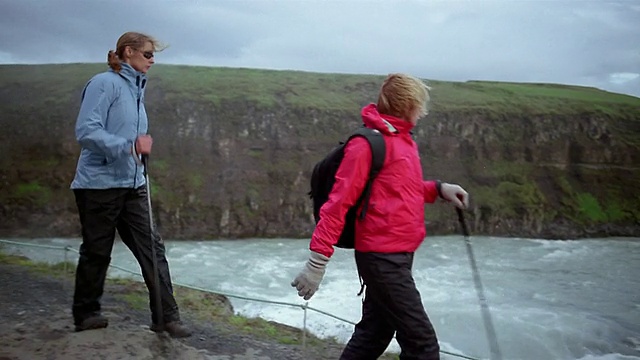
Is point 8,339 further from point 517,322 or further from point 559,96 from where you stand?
point 559,96

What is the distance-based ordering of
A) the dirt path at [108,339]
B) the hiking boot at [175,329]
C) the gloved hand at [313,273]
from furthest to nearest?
1. the hiking boot at [175,329]
2. the dirt path at [108,339]
3. the gloved hand at [313,273]

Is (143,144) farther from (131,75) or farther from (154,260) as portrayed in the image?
(154,260)

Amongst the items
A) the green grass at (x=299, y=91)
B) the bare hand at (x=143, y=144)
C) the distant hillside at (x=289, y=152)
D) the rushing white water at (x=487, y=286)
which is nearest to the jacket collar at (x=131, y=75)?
the bare hand at (x=143, y=144)

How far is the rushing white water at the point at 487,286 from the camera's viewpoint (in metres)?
14.1

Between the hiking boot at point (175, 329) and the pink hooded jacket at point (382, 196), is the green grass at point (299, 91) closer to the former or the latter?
the hiking boot at point (175, 329)

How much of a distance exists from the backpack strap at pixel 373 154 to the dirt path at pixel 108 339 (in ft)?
7.51

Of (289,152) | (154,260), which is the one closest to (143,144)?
(154,260)

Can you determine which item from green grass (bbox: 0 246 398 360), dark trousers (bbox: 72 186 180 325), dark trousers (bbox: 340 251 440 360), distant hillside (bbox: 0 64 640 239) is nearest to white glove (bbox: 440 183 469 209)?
dark trousers (bbox: 340 251 440 360)

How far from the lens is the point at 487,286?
21609mm

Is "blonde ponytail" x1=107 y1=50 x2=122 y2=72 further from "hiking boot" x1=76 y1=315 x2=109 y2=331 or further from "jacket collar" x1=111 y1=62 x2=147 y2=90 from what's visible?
"hiking boot" x1=76 y1=315 x2=109 y2=331

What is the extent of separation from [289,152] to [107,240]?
33.9m

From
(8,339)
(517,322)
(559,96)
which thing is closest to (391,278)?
(8,339)

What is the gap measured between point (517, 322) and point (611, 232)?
877 inches

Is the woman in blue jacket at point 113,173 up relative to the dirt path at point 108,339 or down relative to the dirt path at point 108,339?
up
